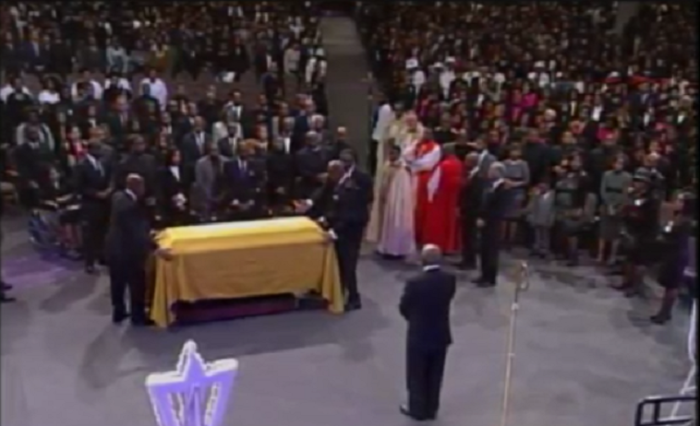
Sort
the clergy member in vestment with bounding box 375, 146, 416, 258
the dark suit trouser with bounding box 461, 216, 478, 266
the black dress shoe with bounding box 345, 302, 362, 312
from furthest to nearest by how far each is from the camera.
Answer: the clergy member in vestment with bounding box 375, 146, 416, 258 < the dark suit trouser with bounding box 461, 216, 478, 266 < the black dress shoe with bounding box 345, 302, 362, 312

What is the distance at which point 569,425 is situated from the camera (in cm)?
803

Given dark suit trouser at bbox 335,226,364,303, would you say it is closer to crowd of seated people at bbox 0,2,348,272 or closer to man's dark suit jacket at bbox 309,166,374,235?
man's dark suit jacket at bbox 309,166,374,235

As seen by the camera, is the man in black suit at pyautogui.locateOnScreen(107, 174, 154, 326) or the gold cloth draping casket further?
the gold cloth draping casket

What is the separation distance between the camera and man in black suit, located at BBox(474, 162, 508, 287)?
10.7 m

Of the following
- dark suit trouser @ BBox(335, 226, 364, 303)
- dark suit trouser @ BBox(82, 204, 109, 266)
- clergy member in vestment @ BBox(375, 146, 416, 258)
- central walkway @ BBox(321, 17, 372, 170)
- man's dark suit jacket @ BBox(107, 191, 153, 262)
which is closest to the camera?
man's dark suit jacket @ BBox(107, 191, 153, 262)

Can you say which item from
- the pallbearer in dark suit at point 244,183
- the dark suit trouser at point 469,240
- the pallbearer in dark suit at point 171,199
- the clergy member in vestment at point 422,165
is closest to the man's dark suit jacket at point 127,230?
the pallbearer in dark suit at point 171,199

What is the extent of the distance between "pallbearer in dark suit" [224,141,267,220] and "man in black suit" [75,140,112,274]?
1246 millimetres

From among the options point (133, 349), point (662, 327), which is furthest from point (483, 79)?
point (133, 349)

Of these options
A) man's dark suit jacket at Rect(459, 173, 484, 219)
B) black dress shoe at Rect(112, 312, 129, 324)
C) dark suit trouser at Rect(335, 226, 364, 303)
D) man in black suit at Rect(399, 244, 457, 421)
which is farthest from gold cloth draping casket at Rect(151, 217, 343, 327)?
man in black suit at Rect(399, 244, 457, 421)

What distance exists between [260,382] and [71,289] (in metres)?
2.85

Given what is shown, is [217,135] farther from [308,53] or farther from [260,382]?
[308,53]

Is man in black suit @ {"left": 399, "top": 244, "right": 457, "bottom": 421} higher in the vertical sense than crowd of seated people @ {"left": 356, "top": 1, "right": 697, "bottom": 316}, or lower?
lower

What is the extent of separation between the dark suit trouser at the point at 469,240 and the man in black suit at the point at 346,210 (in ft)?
5.08

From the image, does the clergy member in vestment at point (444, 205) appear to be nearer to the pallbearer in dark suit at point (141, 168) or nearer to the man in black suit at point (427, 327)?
the pallbearer in dark suit at point (141, 168)
